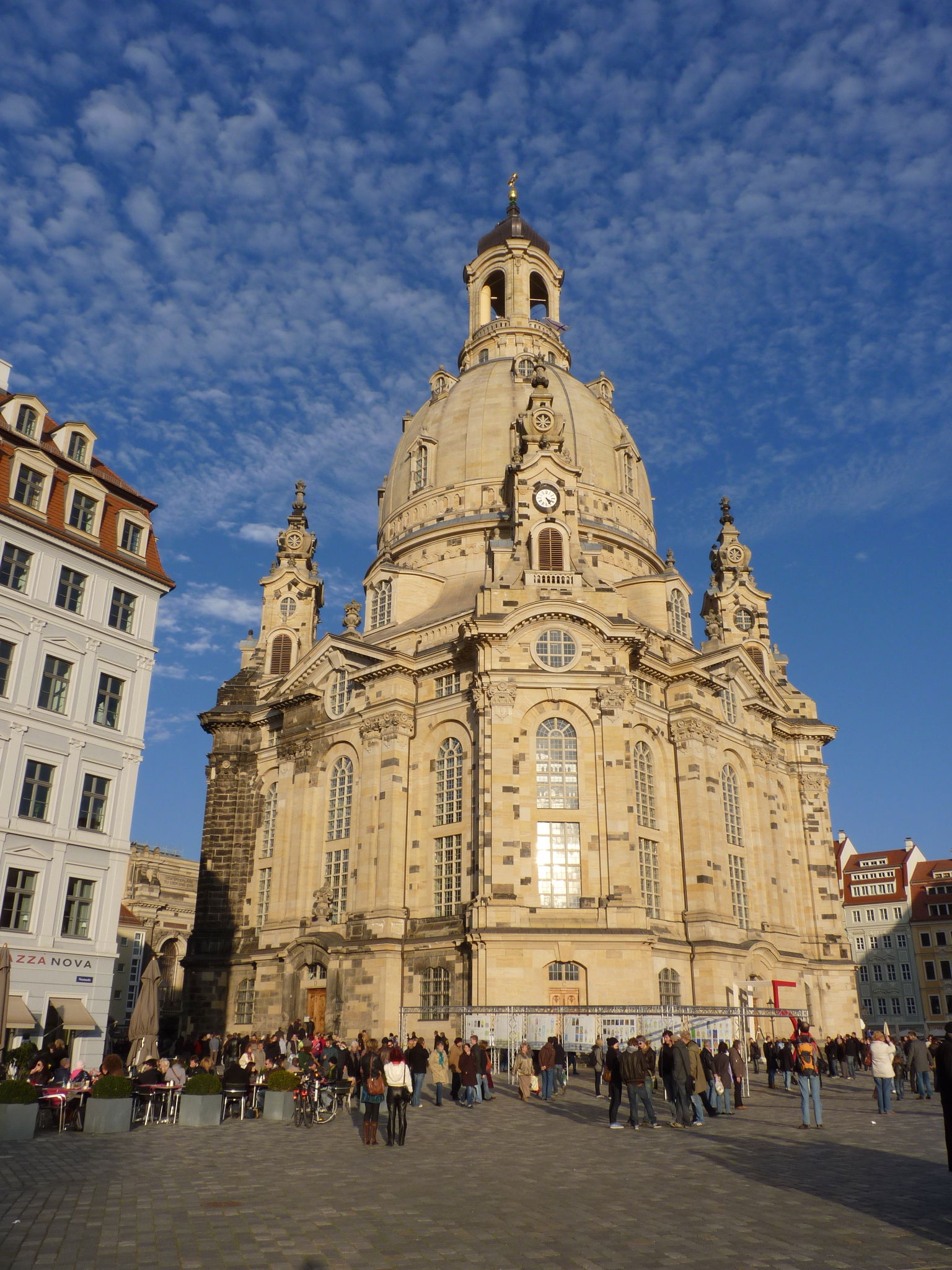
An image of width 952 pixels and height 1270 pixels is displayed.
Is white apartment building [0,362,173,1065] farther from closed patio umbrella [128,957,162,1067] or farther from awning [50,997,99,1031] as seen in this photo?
closed patio umbrella [128,957,162,1067]

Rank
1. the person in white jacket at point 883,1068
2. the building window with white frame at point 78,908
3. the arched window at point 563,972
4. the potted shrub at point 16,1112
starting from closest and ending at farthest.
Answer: the potted shrub at point 16,1112
the person in white jacket at point 883,1068
the building window with white frame at point 78,908
the arched window at point 563,972

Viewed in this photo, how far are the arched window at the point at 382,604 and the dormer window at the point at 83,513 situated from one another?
77.2ft

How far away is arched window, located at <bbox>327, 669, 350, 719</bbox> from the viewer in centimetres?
5525

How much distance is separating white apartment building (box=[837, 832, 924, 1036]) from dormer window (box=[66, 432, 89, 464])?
257ft

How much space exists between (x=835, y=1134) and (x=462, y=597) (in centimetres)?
3775

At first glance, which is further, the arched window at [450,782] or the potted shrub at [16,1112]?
the arched window at [450,782]

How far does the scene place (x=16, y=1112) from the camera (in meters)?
19.7

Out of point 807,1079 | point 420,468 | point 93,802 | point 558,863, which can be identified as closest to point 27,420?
point 93,802

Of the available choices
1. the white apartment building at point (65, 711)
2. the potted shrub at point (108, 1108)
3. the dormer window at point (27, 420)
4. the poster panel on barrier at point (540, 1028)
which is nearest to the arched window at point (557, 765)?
the poster panel on barrier at point (540, 1028)

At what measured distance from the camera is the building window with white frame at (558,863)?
43.4 meters

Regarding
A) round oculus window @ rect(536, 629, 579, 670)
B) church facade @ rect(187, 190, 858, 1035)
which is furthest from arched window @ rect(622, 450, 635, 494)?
round oculus window @ rect(536, 629, 579, 670)

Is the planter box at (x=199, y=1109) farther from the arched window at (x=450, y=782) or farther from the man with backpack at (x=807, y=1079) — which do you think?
the arched window at (x=450, y=782)

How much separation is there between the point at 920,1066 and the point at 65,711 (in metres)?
28.9

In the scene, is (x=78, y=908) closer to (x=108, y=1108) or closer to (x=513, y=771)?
(x=108, y=1108)
